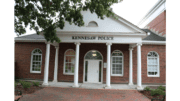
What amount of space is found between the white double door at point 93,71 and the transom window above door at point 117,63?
5.16ft

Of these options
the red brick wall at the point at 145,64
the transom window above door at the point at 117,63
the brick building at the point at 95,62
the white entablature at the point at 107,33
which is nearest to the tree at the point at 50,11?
the white entablature at the point at 107,33

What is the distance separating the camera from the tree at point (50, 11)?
6.49 metres

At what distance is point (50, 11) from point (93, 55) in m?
6.98

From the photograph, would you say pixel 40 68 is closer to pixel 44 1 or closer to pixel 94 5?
pixel 44 1

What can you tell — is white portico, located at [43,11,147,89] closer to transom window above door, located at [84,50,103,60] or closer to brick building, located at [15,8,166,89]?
brick building, located at [15,8,166,89]

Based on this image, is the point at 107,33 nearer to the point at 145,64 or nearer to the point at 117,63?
the point at 117,63

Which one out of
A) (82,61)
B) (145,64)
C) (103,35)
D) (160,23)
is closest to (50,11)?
(103,35)

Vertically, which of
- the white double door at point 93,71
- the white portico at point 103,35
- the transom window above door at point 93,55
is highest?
the white portico at point 103,35

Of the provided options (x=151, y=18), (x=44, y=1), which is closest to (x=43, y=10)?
(x=44, y=1)

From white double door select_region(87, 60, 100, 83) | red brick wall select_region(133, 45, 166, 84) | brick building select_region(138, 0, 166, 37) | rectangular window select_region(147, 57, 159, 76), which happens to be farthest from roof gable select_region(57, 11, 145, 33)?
brick building select_region(138, 0, 166, 37)

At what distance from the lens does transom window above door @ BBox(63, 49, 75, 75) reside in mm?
12790

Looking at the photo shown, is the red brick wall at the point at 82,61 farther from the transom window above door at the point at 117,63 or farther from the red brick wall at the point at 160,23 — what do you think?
the red brick wall at the point at 160,23

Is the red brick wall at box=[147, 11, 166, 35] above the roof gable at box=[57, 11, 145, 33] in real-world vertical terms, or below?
above

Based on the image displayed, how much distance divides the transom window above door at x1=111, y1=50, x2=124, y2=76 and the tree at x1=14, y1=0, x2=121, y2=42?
6.35 m
